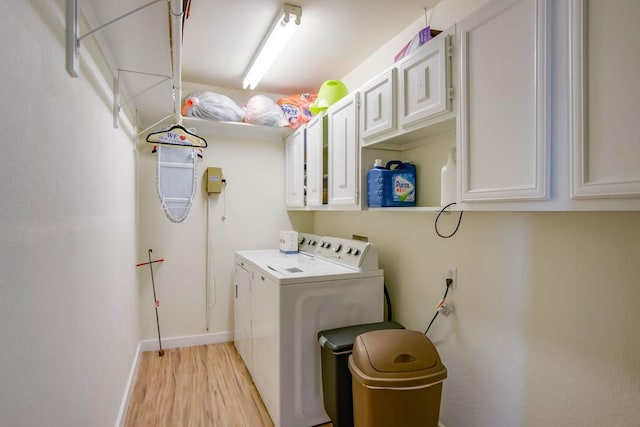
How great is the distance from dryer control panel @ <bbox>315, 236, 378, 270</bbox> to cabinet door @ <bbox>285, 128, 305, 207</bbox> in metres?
0.58

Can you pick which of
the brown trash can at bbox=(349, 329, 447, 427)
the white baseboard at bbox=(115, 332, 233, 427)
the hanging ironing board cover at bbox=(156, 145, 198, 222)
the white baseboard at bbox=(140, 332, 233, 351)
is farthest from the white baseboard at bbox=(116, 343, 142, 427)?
the brown trash can at bbox=(349, 329, 447, 427)

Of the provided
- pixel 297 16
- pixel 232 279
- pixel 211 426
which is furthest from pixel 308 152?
pixel 211 426

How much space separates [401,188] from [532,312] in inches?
35.1

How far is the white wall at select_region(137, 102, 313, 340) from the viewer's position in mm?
3242

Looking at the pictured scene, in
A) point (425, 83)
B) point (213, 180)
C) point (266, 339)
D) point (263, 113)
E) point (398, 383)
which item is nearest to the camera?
point (398, 383)

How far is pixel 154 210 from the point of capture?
324 cm

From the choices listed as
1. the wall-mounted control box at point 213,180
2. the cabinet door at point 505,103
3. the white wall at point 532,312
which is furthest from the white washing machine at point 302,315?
the wall-mounted control box at point 213,180

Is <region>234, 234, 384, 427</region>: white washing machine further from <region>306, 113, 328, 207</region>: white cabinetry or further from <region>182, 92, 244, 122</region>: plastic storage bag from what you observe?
<region>182, 92, 244, 122</region>: plastic storage bag

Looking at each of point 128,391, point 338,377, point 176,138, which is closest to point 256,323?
point 338,377

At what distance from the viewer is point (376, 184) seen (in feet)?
6.66

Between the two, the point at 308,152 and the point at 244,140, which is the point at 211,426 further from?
the point at 244,140

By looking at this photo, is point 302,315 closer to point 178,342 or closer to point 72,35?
point 72,35

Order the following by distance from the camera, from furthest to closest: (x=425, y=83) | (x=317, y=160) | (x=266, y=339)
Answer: (x=317, y=160) < (x=266, y=339) < (x=425, y=83)

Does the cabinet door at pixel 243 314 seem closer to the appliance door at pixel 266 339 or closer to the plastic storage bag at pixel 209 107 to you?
the appliance door at pixel 266 339
